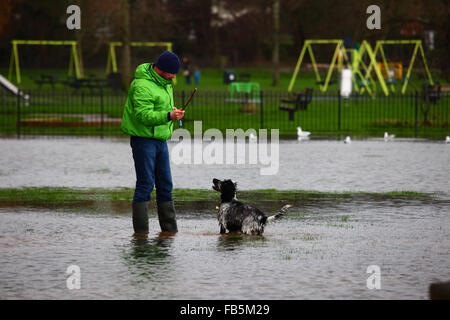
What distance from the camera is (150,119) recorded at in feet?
32.2

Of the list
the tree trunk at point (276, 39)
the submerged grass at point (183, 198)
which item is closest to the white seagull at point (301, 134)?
the submerged grass at point (183, 198)

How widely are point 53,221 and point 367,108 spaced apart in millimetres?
24188

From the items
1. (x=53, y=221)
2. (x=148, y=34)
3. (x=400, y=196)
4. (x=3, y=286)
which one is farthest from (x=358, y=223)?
(x=148, y=34)

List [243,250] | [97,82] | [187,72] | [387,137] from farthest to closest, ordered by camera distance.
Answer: [187,72], [97,82], [387,137], [243,250]

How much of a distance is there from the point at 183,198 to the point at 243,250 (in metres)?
4.16

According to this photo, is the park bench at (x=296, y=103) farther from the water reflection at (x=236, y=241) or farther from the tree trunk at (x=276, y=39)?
the tree trunk at (x=276, y=39)

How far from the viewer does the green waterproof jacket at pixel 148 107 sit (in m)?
9.84

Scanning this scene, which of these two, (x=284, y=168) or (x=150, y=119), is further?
(x=284, y=168)

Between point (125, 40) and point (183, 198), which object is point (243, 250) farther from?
point (125, 40)

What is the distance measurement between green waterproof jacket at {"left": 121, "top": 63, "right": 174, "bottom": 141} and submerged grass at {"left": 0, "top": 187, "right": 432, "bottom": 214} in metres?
2.63

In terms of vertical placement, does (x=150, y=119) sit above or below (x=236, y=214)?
above

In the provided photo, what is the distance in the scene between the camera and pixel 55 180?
1580cm

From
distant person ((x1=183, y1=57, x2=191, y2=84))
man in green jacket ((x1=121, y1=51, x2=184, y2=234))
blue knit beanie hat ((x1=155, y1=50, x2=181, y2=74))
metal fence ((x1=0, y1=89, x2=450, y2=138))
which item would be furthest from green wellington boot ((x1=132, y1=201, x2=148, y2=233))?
distant person ((x1=183, y1=57, x2=191, y2=84))

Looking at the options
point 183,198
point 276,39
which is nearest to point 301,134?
point 183,198
